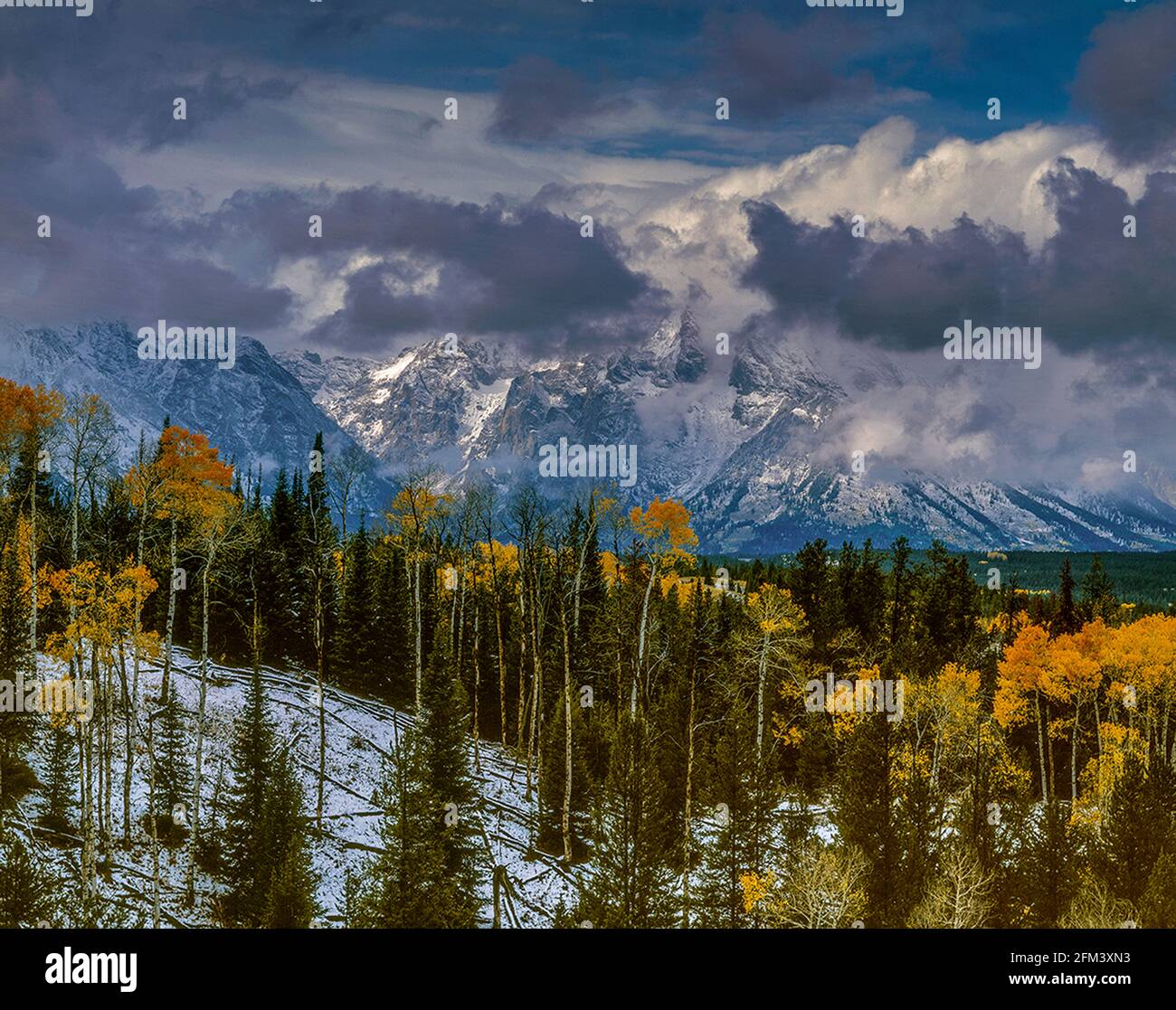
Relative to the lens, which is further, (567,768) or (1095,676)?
(1095,676)

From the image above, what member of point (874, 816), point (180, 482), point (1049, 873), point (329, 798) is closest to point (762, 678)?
point (874, 816)

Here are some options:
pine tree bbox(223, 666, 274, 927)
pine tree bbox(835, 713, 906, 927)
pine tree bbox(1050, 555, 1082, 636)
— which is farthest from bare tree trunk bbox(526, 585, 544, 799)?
pine tree bbox(1050, 555, 1082, 636)

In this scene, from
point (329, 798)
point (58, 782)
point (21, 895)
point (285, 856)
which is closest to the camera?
point (21, 895)

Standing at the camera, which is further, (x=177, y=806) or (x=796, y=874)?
(x=177, y=806)

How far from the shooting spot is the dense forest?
116ft

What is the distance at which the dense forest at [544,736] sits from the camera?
116 ft

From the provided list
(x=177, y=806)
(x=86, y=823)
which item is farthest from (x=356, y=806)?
(x=86, y=823)

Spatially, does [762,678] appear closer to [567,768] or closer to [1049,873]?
[567,768]

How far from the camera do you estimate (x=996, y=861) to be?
39.9 metres

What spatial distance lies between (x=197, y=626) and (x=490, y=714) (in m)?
22.5

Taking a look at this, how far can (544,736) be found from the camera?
2143 inches

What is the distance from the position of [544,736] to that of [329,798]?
12.3 metres

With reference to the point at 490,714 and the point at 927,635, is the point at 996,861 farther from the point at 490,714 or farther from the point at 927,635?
the point at 490,714

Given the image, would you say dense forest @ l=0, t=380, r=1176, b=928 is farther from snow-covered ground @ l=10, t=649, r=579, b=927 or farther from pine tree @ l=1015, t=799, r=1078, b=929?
snow-covered ground @ l=10, t=649, r=579, b=927
